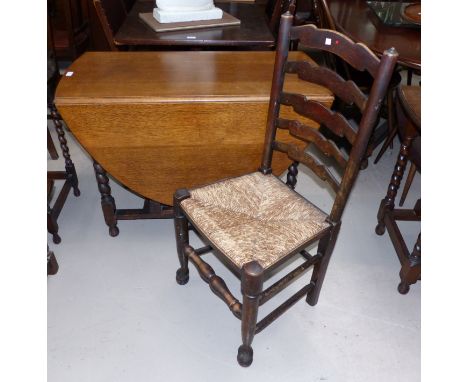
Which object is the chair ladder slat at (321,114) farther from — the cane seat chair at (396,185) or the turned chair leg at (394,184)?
the turned chair leg at (394,184)

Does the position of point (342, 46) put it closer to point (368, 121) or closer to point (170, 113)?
point (368, 121)

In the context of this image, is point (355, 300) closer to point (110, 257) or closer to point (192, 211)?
point (192, 211)

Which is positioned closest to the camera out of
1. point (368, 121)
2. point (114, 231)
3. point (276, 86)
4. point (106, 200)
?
point (368, 121)

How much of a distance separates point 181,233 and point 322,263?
1.77 feet

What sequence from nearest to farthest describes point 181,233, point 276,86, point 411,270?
point 276,86
point 181,233
point 411,270

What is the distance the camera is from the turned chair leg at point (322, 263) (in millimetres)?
1418

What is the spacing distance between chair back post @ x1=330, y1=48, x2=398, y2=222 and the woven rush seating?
122 millimetres

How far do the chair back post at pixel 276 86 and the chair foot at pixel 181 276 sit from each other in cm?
55

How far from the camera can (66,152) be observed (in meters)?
2.03

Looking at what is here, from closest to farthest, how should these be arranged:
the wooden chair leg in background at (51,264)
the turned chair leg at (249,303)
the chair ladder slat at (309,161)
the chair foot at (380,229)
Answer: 1. the turned chair leg at (249,303)
2. the chair ladder slat at (309,161)
3. the wooden chair leg in background at (51,264)
4. the chair foot at (380,229)

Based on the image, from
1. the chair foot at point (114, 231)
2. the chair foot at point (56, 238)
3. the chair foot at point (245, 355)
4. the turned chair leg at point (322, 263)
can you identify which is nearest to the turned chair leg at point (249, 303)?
the chair foot at point (245, 355)

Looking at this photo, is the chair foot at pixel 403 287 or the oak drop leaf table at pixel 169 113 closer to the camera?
the oak drop leaf table at pixel 169 113

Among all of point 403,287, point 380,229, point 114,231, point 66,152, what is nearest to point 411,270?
point 403,287

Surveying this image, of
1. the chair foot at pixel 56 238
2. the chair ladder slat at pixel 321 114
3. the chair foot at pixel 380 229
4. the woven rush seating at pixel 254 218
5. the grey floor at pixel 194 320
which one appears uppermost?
the chair ladder slat at pixel 321 114
